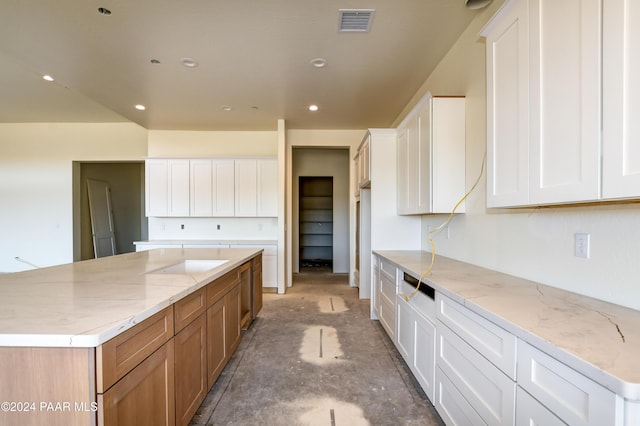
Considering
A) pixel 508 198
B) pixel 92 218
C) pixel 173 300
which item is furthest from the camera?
pixel 92 218

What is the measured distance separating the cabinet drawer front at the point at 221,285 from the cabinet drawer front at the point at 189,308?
0.11 metres

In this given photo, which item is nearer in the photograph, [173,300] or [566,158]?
[566,158]

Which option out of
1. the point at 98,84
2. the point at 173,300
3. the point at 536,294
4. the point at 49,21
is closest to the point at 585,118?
the point at 536,294

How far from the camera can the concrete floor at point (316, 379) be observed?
6.17 ft

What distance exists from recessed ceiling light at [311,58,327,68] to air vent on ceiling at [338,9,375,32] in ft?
1.64

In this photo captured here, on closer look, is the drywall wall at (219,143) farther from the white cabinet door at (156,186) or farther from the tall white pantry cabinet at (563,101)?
the tall white pantry cabinet at (563,101)

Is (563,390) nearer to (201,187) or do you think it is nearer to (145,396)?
(145,396)

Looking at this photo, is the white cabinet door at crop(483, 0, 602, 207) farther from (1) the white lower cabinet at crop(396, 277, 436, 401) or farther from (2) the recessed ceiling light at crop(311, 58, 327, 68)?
(2) the recessed ceiling light at crop(311, 58, 327, 68)

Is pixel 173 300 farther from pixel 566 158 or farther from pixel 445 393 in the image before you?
pixel 566 158

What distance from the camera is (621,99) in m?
0.96

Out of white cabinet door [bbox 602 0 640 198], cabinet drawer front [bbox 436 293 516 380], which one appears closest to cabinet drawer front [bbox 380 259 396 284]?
cabinet drawer front [bbox 436 293 516 380]

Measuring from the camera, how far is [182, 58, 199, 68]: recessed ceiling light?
115 inches

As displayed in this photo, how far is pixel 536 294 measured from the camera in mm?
1438

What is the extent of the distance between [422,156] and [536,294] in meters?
1.55
